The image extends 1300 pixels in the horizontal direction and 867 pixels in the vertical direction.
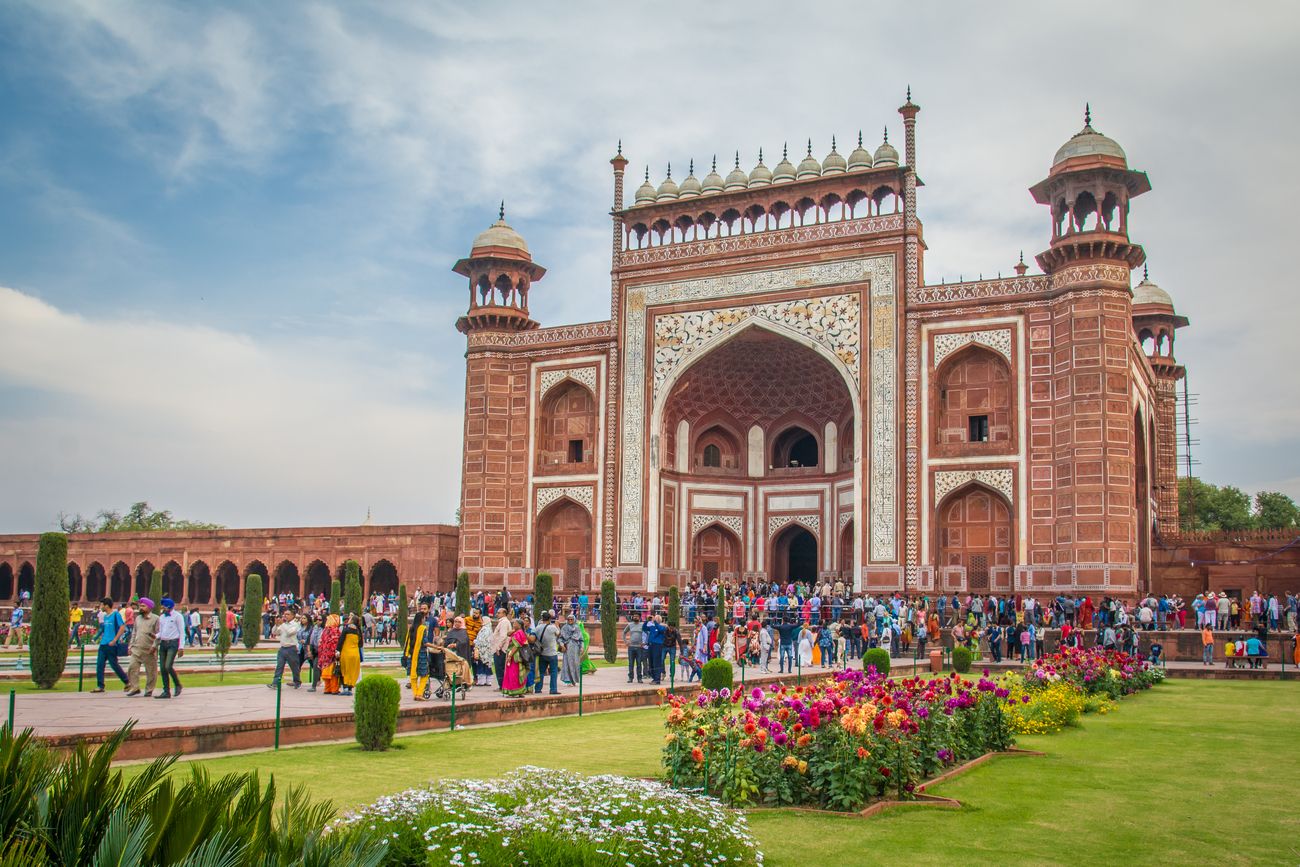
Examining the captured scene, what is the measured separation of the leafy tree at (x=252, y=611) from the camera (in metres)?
24.7

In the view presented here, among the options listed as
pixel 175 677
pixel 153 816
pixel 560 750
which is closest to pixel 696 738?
pixel 560 750

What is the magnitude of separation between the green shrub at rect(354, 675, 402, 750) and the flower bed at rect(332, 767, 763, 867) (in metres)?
3.98

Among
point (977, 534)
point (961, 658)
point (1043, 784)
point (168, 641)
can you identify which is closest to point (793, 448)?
point (977, 534)

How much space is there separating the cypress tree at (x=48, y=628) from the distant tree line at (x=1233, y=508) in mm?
41901

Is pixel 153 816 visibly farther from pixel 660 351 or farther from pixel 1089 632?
pixel 660 351

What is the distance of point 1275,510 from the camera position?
47.9 meters

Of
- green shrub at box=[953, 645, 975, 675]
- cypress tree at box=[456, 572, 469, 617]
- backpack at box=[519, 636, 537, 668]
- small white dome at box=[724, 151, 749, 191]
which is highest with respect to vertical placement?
small white dome at box=[724, 151, 749, 191]

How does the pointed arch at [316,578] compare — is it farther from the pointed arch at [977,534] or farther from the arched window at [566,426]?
the pointed arch at [977,534]

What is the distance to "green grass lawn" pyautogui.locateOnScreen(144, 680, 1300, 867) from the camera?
6273mm

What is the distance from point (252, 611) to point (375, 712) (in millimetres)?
16564

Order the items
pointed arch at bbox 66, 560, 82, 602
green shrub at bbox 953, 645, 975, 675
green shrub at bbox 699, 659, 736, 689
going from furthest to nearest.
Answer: pointed arch at bbox 66, 560, 82, 602, green shrub at bbox 953, 645, 975, 675, green shrub at bbox 699, 659, 736, 689

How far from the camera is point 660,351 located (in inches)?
1192

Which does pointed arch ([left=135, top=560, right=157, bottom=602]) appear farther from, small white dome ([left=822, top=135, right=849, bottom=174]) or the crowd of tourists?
small white dome ([left=822, top=135, right=849, bottom=174])

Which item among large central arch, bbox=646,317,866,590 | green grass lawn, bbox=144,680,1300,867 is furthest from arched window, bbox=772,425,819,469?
green grass lawn, bbox=144,680,1300,867
